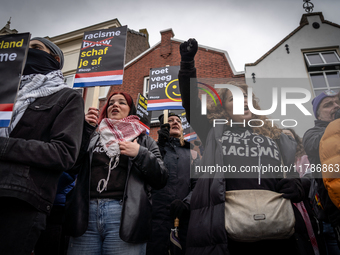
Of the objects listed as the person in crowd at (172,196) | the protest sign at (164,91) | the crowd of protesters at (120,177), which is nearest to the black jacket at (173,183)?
the person in crowd at (172,196)

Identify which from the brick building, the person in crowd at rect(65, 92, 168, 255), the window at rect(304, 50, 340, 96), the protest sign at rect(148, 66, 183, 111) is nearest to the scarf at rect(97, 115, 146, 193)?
the person in crowd at rect(65, 92, 168, 255)

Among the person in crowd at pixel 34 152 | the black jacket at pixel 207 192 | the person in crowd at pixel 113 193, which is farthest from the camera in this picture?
the person in crowd at pixel 113 193

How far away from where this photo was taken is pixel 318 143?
224cm

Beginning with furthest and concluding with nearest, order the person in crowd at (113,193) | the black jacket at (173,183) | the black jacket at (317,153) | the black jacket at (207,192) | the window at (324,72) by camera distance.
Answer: the window at (324,72), the black jacket at (173,183), the black jacket at (317,153), the person in crowd at (113,193), the black jacket at (207,192)

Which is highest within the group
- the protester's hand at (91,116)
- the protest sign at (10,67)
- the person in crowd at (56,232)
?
the protest sign at (10,67)

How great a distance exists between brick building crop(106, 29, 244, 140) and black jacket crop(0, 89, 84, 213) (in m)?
7.60

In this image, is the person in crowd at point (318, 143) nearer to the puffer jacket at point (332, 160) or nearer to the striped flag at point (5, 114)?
the puffer jacket at point (332, 160)

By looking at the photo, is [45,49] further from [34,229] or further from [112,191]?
[34,229]

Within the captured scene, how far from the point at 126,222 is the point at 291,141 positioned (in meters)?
1.54

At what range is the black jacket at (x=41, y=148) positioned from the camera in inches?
56.3

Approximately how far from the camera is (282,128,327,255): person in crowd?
1.73m

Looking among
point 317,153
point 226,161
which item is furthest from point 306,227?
point 226,161

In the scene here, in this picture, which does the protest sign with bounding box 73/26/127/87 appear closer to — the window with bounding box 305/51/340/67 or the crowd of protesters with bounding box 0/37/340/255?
the crowd of protesters with bounding box 0/37/340/255

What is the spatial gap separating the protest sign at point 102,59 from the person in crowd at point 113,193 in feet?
8.07
